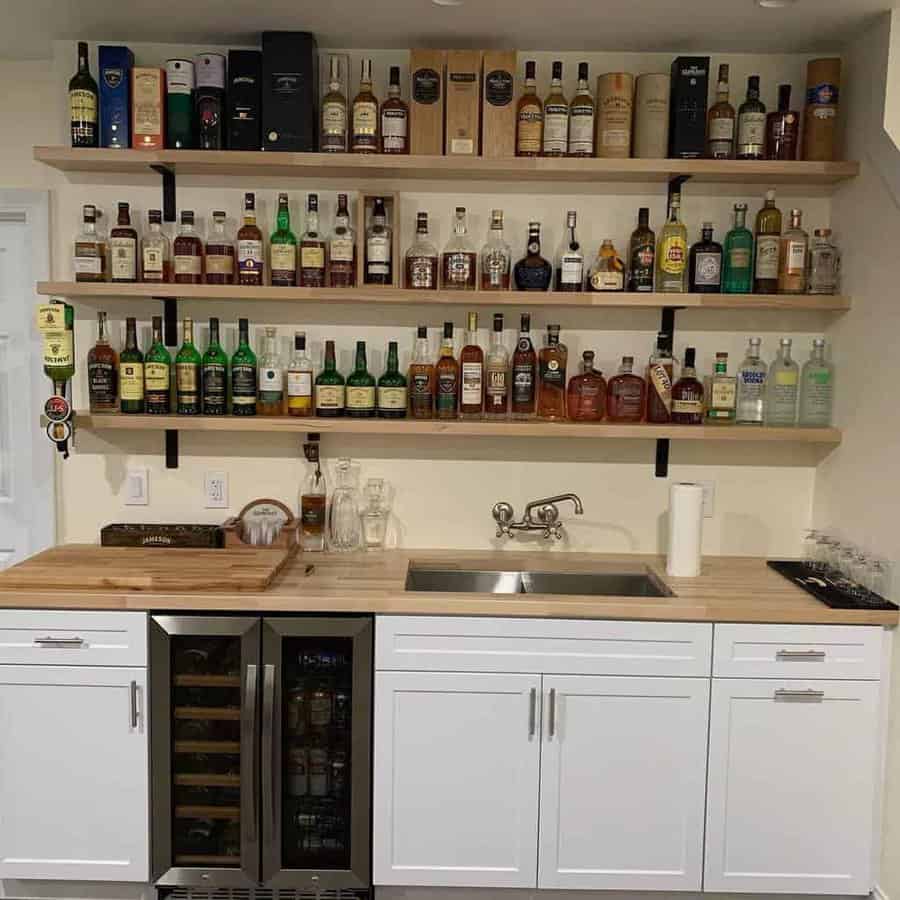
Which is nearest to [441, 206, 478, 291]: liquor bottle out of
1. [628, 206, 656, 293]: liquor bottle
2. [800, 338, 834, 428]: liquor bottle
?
[628, 206, 656, 293]: liquor bottle

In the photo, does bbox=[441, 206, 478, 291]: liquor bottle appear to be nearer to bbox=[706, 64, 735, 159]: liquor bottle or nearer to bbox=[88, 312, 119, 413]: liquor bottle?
bbox=[706, 64, 735, 159]: liquor bottle

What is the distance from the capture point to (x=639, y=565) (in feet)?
9.04

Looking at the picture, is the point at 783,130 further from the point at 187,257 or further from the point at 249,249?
the point at 187,257

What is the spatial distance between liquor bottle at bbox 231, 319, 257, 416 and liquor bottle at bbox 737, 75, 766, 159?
1578 mm

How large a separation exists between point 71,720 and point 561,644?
130 cm

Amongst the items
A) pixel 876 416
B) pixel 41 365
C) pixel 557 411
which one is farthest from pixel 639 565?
pixel 41 365

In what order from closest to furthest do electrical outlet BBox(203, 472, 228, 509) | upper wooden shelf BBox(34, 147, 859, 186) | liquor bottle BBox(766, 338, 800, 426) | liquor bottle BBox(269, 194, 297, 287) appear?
upper wooden shelf BBox(34, 147, 859, 186), liquor bottle BBox(269, 194, 297, 287), liquor bottle BBox(766, 338, 800, 426), electrical outlet BBox(203, 472, 228, 509)

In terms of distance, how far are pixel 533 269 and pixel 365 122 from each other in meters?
0.66

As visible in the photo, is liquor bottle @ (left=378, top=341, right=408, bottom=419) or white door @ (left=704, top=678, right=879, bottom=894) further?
liquor bottle @ (left=378, top=341, right=408, bottom=419)

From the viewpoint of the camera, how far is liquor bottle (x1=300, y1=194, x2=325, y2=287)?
2.64m

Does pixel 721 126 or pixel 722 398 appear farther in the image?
pixel 722 398

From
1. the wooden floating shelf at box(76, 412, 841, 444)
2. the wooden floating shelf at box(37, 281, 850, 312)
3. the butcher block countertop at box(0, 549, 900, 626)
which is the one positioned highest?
the wooden floating shelf at box(37, 281, 850, 312)

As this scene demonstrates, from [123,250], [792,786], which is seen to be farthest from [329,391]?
[792,786]

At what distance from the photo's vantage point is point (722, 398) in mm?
2730
